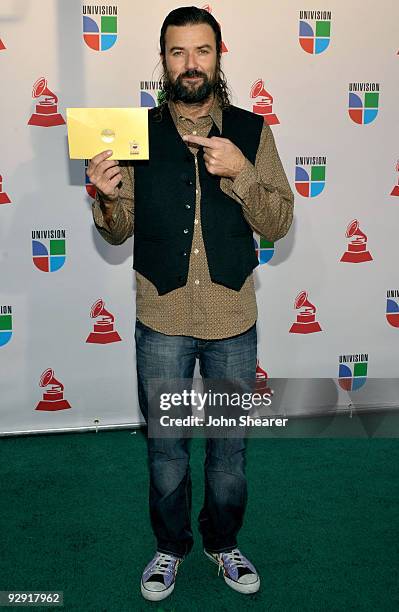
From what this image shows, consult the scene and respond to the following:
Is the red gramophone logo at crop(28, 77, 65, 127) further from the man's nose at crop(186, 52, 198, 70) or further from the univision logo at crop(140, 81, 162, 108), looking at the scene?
the man's nose at crop(186, 52, 198, 70)

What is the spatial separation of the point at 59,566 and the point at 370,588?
1.08 meters

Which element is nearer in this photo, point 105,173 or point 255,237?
point 105,173

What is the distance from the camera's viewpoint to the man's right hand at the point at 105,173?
2.09 metres

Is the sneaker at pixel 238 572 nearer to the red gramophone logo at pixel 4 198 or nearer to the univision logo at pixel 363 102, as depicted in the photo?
the red gramophone logo at pixel 4 198

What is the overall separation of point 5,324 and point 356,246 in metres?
1.85

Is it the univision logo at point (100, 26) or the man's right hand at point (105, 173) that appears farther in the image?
the univision logo at point (100, 26)

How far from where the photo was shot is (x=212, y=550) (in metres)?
2.59

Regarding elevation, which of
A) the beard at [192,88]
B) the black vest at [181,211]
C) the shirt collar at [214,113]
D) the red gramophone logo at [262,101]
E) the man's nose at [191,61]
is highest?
the red gramophone logo at [262,101]

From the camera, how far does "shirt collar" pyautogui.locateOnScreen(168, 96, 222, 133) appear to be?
Answer: 228 centimetres

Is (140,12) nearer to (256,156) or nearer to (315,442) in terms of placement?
(256,156)

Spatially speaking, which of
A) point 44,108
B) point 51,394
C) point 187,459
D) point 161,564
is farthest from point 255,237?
point 161,564

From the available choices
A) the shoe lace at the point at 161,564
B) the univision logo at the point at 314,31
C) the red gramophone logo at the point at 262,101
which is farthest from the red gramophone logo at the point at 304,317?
the shoe lace at the point at 161,564

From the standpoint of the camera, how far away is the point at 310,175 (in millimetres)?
3723

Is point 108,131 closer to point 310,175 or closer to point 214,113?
point 214,113
